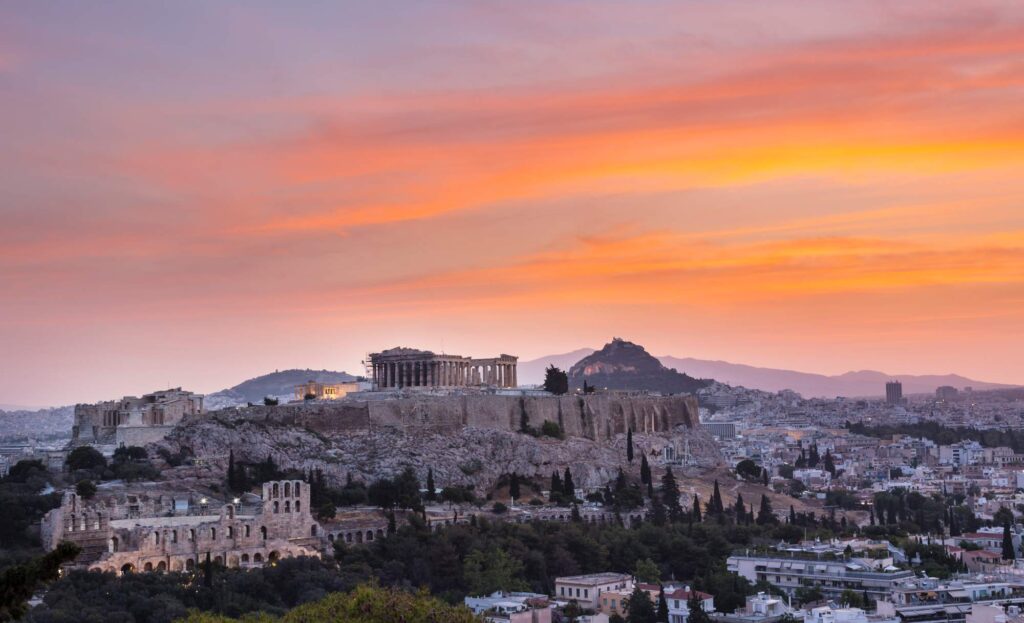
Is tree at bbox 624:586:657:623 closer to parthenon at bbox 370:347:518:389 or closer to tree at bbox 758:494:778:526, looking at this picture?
tree at bbox 758:494:778:526

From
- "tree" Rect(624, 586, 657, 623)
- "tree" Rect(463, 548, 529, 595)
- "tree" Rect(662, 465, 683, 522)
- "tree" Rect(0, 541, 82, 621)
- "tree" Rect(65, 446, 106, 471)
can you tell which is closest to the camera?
"tree" Rect(0, 541, 82, 621)

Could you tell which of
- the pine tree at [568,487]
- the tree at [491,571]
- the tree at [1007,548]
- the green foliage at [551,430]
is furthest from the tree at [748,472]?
the tree at [491,571]

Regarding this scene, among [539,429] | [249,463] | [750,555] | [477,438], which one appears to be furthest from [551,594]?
[539,429]

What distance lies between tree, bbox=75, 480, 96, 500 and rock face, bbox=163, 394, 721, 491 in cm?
989

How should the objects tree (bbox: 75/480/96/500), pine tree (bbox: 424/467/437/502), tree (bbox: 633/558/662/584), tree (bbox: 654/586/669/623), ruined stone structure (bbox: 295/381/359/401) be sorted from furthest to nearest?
ruined stone structure (bbox: 295/381/359/401), pine tree (bbox: 424/467/437/502), tree (bbox: 633/558/662/584), tree (bbox: 75/480/96/500), tree (bbox: 654/586/669/623)

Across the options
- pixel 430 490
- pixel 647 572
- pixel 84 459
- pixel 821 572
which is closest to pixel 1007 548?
pixel 821 572

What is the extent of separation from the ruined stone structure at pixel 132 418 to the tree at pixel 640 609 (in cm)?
2514

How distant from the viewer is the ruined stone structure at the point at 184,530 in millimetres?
47156

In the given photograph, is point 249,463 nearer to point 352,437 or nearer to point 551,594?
point 352,437

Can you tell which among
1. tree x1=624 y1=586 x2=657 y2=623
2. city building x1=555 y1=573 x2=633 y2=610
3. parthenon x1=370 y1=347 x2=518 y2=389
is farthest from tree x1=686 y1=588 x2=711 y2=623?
parthenon x1=370 y1=347 x2=518 y2=389

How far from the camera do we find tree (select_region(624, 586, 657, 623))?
45.5 meters

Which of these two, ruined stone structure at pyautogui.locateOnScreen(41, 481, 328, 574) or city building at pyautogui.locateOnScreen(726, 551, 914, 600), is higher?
ruined stone structure at pyautogui.locateOnScreen(41, 481, 328, 574)

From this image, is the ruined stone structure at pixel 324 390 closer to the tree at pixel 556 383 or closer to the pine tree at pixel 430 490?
the tree at pixel 556 383

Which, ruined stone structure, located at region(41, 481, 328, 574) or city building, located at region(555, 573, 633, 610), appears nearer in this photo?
ruined stone structure, located at region(41, 481, 328, 574)
